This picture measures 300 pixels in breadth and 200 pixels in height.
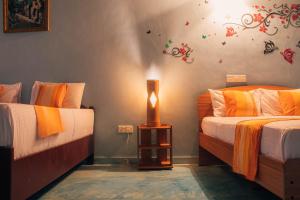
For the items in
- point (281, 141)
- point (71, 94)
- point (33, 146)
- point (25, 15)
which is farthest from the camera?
point (25, 15)

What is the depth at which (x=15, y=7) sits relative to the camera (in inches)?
148

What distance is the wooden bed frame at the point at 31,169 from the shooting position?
155 cm

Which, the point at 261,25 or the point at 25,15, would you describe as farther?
the point at 25,15

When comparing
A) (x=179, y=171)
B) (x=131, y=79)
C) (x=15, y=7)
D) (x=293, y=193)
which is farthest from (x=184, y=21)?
(x=293, y=193)

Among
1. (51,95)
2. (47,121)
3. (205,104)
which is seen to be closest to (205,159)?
(205,104)

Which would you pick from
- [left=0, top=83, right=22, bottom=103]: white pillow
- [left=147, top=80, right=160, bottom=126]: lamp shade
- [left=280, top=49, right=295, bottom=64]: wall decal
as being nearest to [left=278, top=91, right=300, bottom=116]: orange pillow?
[left=280, top=49, right=295, bottom=64]: wall decal

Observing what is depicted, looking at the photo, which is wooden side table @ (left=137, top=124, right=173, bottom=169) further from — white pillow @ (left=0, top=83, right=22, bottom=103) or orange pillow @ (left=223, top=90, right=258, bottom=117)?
white pillow @ (left=0, top=83, right=22, bottom=103)

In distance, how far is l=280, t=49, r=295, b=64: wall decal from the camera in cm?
362

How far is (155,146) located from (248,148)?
1464mm

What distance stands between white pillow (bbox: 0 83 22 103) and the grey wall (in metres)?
0.13

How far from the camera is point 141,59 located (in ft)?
11.9

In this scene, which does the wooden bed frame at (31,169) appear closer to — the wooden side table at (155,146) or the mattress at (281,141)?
the wooden side table at (155,146)

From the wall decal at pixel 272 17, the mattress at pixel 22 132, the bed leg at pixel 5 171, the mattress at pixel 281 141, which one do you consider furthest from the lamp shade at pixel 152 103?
the bed leg at pixel 5 171

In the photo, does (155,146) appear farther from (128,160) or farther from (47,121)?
(47,121)
